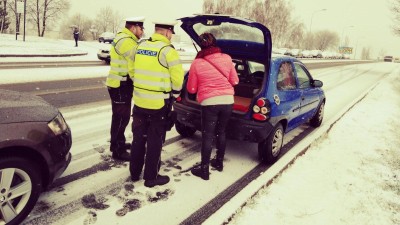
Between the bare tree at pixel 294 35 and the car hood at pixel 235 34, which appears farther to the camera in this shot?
the bare tree at pixel 294 35

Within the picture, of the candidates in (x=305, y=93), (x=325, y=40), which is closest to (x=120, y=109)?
(x=305, y=93)

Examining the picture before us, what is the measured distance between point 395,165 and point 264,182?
2.69 meters

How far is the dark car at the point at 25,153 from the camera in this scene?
2730mm

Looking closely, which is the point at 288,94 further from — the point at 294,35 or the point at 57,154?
→ the point at 294,35

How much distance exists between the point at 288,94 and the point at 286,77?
33 centimetres

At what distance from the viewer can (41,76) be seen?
12.5 m

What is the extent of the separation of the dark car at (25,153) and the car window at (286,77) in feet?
11.2

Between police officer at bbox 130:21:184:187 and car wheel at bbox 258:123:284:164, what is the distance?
68.8 inches

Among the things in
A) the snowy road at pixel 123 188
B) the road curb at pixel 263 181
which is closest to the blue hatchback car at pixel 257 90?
the road curb at pixel 263 181

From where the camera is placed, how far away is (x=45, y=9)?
63.3m

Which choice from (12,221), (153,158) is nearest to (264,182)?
(153,158)

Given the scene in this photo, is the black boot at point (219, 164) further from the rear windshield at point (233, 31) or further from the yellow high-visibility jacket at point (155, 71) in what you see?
the rear windshield at point (233, 31)

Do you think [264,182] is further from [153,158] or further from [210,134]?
[153,158]

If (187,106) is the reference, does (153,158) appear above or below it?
below
